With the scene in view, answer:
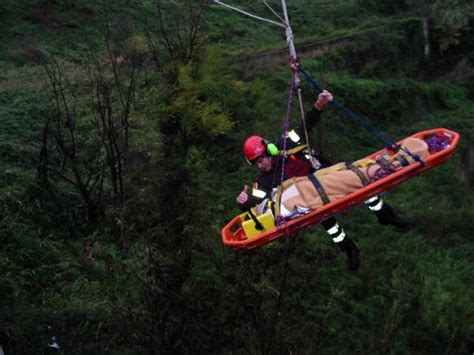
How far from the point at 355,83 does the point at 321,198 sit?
11533 mm

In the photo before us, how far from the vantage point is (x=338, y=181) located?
700 cm

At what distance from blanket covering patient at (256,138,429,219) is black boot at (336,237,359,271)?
1.30 m

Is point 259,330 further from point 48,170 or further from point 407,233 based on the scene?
point 48,170

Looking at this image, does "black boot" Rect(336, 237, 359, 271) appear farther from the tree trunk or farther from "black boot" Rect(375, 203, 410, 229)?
the tree trunk

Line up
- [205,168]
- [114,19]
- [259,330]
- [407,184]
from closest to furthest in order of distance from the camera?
[259,330] < [407,184] < [205,168] < [114,19]

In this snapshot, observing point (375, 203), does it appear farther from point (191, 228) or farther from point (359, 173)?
point (191, 228)

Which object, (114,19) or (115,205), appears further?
(114,19)

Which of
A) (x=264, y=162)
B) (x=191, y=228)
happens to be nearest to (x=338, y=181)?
(x=264, y=162)

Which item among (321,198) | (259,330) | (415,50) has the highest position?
(321,198)

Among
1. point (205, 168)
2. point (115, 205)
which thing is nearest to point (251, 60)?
point (205, 168)

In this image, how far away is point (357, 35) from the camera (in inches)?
833

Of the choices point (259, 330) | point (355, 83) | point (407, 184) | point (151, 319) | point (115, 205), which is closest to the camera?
point (259, 330)

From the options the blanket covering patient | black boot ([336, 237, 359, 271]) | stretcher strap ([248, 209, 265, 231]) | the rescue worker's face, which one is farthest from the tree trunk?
stretcher strap ([248, 209, 265, 231])

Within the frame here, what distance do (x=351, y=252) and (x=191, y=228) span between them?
3.11 m
